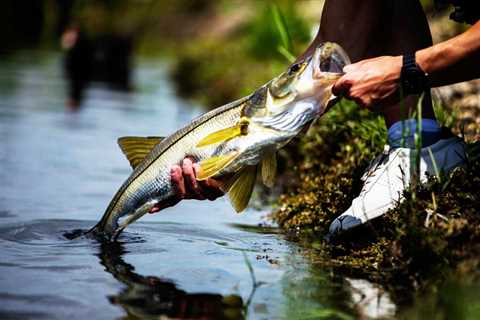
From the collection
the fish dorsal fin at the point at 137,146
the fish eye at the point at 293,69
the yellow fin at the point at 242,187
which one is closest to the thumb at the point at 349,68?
the fish eye at the point at 293,69

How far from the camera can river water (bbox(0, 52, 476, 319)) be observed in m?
3.81

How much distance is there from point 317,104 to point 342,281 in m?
0.82

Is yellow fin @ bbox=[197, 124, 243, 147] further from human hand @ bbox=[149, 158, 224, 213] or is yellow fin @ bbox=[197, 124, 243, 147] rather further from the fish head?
the fish head

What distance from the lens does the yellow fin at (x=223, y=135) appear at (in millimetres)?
4398

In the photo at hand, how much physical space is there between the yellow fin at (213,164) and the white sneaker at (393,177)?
2.59 ft

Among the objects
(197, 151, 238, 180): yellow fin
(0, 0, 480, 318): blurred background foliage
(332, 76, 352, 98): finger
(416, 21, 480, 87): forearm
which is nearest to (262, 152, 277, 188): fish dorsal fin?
(197, 151, 238, 180): yellow fin

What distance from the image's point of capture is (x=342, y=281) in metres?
4.30

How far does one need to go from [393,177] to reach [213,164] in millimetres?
975

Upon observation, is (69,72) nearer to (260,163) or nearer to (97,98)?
(97,98)

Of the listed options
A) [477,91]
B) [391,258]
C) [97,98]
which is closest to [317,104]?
[391,258]

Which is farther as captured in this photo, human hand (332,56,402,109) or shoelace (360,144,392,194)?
shoelace (360,144,392,194)

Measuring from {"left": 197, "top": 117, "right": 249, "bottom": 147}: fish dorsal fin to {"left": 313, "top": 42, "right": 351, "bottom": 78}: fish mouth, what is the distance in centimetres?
42

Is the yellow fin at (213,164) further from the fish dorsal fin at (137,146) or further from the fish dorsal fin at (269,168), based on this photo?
the fish dorsal fin at (137,146)

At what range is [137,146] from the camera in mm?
4984
